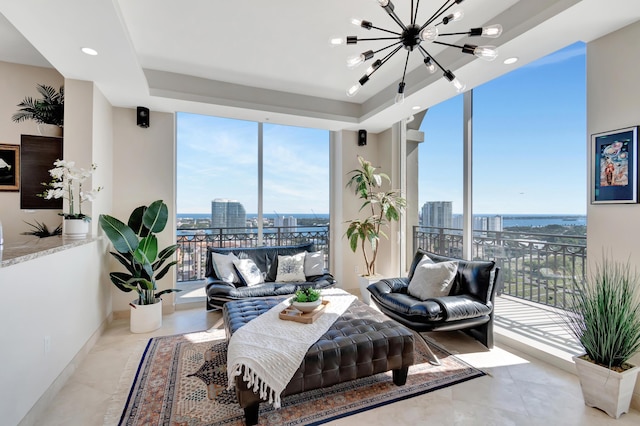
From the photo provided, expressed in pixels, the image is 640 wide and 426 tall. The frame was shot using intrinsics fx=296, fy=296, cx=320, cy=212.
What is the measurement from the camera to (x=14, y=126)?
11.0ft

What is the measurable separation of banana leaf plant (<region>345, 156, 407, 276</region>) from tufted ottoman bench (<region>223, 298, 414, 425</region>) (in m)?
1.84

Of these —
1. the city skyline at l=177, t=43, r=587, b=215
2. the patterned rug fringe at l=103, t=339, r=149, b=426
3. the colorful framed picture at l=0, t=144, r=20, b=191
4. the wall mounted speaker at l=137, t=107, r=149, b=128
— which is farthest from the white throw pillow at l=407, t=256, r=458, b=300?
the colorful framed picture at l=0, t=144, r=20, b=191

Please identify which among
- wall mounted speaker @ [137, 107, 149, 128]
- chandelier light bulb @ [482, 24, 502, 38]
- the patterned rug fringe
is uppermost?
wall mounted speaker @ [137, 107, 149, 128]

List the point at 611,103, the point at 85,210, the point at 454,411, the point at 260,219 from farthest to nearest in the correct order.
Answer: the point at 260,219 < the point at 85,210 < the point at 611,103 < the point at 454,411

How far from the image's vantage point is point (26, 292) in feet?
6.29

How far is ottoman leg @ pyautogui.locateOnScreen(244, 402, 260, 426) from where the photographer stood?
1.89 meters

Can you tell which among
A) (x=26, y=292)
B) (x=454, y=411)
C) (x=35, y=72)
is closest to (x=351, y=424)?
(x=454, y=411)

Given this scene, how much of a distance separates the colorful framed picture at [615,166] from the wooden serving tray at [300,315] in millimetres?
2467

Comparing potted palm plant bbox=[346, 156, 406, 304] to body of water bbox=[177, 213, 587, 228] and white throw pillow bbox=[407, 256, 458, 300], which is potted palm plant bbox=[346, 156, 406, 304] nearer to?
white throw pillow bbox=[407, 256, 458, 300]

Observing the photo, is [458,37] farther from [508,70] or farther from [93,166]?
[93,166]

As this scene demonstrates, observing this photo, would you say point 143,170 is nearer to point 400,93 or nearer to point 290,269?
point 290,269

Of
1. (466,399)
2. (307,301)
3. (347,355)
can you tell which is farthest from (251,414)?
(466,399)

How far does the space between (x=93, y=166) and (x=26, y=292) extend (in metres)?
1.57

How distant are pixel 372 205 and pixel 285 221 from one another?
5.09 feet
